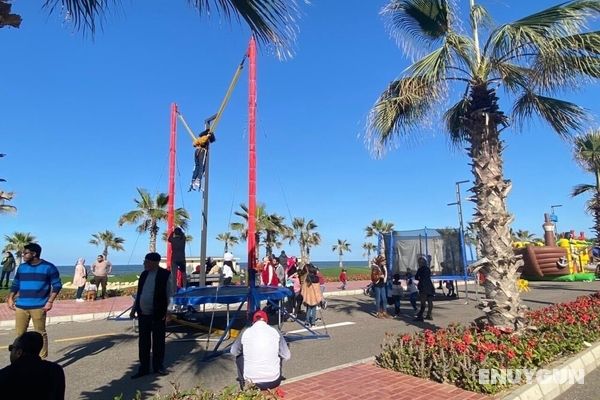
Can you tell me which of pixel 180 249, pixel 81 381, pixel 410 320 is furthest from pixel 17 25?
pixel 410 320

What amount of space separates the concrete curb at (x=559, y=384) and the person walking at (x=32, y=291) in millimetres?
6156

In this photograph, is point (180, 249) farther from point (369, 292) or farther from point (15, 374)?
point (369, 292)

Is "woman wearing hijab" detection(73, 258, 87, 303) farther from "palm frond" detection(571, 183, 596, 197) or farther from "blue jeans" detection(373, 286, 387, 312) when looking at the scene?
"palm frond" detection(571, 183, 596, 197)

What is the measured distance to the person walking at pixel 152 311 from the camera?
21.1 feet

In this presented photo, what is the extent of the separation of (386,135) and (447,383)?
5.23 metres

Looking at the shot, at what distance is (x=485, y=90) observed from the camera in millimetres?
7961

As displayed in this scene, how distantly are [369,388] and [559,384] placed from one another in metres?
2.45

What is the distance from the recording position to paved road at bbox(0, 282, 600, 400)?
604 cm

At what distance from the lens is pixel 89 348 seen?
8.47m

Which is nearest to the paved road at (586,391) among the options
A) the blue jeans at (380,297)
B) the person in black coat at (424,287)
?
the person in black coat at (424,287)

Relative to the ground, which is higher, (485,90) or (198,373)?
(485,90)

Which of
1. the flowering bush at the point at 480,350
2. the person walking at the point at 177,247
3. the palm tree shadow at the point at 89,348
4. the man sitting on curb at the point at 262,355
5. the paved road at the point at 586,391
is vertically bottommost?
the paved road at the point at 586,391

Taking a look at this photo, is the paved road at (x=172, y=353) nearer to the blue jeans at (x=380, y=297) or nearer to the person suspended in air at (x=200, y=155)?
the blue jeans at (x=380, y=297)

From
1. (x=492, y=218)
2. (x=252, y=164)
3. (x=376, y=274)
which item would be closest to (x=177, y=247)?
(x=252, y=164)
